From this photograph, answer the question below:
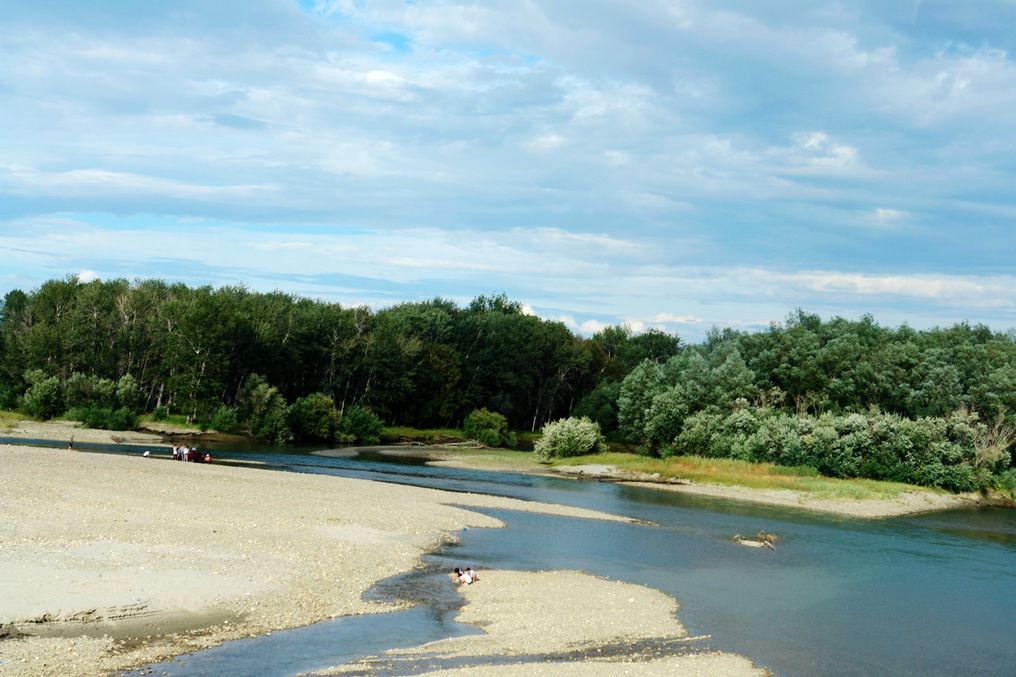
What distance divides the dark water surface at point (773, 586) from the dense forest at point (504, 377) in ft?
63.4

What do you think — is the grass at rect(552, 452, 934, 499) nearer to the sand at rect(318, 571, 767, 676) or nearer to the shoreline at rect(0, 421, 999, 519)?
the shoreline at rect(0, 421, 999, 519)

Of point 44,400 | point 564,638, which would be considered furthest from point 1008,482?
point 44,400

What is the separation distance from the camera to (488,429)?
129875mm

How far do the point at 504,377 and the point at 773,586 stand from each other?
109 metres

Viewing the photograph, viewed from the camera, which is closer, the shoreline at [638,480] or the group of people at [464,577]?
the group of people at [464,577]

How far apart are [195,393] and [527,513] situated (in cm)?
7064

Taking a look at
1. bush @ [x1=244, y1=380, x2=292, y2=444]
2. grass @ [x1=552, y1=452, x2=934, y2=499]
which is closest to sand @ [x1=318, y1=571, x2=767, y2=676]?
grass @ [x1=552, y1=452, x2=934, y2=499]

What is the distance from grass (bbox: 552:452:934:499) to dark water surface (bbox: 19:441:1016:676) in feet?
25.3

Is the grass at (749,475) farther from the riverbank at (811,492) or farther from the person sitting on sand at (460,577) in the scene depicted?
the person sitting on sand at (460,577)

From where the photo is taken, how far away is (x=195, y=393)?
372 ft

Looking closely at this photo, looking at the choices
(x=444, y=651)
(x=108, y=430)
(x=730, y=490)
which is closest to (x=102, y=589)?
(x=444, y=651)

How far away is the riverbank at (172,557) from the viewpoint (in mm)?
24219

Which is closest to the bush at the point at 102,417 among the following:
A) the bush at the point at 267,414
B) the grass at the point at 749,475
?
the bush at the point at 267,414

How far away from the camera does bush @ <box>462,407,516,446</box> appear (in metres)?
128
